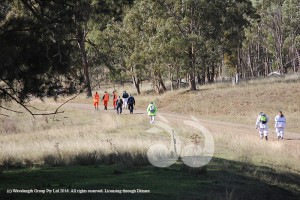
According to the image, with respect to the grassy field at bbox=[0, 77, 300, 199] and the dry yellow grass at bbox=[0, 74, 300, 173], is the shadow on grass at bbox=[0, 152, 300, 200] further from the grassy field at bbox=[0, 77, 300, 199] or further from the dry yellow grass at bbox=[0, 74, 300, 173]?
the dry yellow grass at bbox=[0, 74, 300, 173]

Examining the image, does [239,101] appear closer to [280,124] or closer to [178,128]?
[178,128]

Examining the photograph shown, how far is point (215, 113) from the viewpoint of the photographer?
37.8 meters

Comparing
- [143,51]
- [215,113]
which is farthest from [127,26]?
[215,113]

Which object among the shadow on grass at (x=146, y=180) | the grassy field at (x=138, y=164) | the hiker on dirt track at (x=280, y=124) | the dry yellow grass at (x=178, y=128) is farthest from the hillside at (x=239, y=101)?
the shadow on grass at (x=146, y=180)

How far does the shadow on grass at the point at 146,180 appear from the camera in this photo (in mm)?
10116

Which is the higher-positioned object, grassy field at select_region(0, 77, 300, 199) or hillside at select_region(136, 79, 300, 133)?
hillside at select_region(136, 79, 300, 133)

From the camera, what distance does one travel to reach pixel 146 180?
11758mm

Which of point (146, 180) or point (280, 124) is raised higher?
point (280, 124)

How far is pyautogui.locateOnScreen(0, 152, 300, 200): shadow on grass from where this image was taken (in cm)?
1012

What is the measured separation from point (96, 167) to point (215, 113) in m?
24.9

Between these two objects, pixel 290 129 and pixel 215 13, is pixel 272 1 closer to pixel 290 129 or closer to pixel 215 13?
pixel 215 13

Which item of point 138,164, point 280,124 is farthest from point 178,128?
point 138,164

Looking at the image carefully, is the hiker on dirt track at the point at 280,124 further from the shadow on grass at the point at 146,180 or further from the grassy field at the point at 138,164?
the shadow on grass at the point at 146,180

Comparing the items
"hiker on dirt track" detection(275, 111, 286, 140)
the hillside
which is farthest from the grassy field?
the hillside
